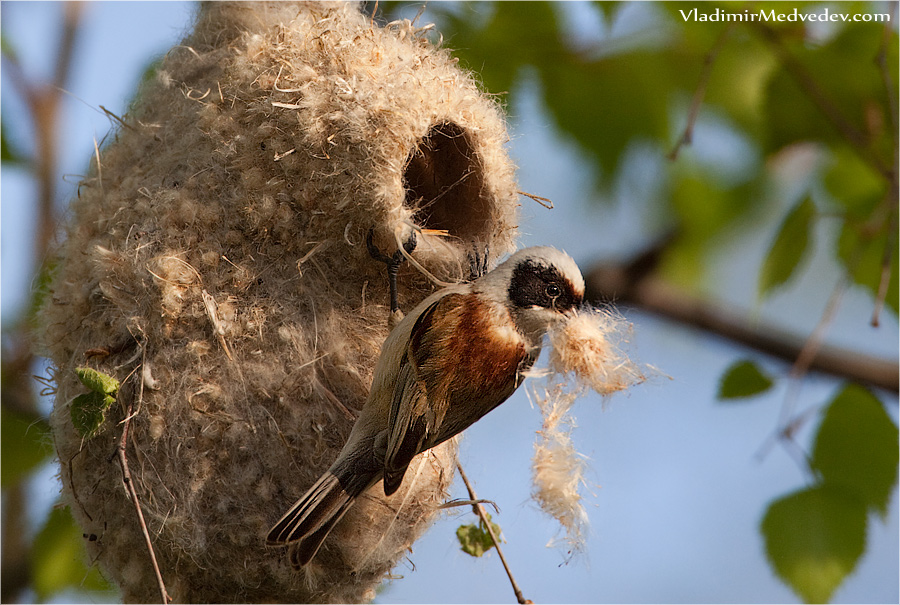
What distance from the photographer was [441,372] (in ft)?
6.78

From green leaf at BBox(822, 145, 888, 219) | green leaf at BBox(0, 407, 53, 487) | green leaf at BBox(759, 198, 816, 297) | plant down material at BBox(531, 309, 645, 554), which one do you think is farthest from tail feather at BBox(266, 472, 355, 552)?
green leaf at BBox(822, 145, 888, 219)

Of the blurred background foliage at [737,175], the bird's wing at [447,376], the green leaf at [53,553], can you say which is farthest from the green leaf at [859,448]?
the green leaf at [53,553]

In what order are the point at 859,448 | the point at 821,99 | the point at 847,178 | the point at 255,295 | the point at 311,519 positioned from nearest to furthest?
1. the point at 311,519
2. the point at 255,295
3. the point at 859,448
4. the point at 821,99
5. the point at 847,178

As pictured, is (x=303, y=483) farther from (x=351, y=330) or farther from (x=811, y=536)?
(x=811, y=536)

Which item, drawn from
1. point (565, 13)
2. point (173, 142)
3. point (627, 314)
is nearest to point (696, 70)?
point (565, 13)

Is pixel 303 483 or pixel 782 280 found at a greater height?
pixel 782 280

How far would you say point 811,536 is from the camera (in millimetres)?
2480

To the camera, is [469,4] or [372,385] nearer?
[372,385]

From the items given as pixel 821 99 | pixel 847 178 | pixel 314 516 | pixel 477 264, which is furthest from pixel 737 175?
pixel 314 516

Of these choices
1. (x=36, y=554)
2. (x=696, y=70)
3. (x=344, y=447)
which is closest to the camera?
(x=344, y=447)

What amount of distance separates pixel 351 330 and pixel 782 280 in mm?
1384

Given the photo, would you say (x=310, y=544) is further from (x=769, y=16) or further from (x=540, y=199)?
(x=769, y=16)

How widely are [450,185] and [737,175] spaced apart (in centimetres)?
168

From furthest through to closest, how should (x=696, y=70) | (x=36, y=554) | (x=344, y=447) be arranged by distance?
(x=696, y=70)
(x=36, y=554)
(x=344, y=447)
